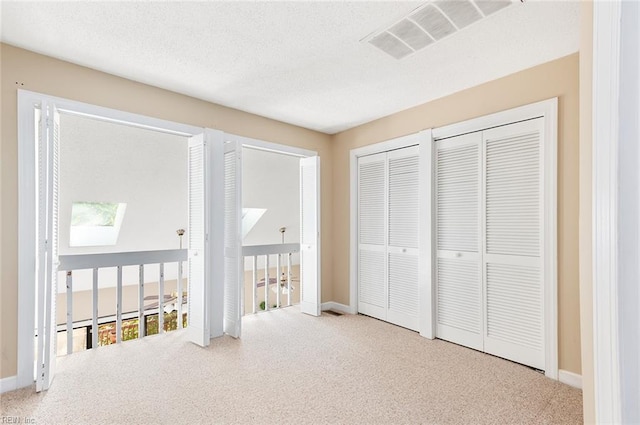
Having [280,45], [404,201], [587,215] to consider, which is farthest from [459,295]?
[280,45]

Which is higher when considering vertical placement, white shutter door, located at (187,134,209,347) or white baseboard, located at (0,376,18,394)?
white shutter door, located at (187,134,209,347)

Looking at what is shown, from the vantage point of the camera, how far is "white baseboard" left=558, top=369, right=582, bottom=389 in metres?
2.36

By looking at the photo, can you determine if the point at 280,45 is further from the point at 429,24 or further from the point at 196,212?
the point at 196,212

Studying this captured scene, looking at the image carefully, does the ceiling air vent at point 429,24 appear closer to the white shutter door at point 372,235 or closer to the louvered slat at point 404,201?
the louvered slat at point 404,201

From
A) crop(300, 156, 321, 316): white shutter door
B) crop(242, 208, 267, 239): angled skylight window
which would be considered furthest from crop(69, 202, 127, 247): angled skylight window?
crop(300, 156, 321, 316): white shutter door

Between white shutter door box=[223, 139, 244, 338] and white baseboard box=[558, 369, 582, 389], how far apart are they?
2816 mm

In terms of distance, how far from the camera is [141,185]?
459 cm

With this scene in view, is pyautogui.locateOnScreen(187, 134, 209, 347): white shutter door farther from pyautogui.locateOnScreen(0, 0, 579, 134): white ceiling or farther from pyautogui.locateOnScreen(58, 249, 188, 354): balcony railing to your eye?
pyautogui.locateOnScreen(0, 0, 579, 134): white ceiling

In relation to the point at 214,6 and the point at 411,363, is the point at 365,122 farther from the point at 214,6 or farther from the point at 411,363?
the point at 411,363

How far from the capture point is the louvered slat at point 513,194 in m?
2.68

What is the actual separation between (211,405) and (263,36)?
2.48 m

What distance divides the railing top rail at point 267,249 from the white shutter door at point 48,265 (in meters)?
2.15

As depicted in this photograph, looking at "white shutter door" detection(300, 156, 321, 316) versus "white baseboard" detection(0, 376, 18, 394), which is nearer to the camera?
"white baseboard" detection(0, 376, 18, 394)

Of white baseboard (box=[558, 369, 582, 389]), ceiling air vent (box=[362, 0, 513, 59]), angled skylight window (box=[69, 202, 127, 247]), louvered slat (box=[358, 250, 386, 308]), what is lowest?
white baseboard (box=[558, 369, 582, 389])
